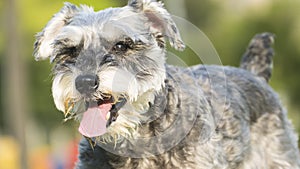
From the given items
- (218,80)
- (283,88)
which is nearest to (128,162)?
(218,80)

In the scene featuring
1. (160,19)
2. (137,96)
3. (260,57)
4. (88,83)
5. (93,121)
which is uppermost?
(160,19)

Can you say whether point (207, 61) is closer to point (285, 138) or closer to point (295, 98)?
point (285, 138)

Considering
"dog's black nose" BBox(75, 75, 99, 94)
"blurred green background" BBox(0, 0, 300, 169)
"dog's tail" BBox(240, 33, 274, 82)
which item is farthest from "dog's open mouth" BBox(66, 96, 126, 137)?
"blurred green background" BBox(0, 0, 300, 169)

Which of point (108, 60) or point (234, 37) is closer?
point (108, 60)

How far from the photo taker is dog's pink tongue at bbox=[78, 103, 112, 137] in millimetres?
7828

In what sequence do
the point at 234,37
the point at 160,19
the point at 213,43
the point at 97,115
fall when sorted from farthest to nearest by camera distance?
1. the point at 234,37
2. the point at 213,43
3. the point at 160,19
4. the point at 97,115

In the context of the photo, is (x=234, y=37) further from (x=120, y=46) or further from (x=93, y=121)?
(x=93, y=121)

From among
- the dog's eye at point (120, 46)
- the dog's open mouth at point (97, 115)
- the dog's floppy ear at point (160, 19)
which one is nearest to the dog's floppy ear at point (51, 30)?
the dog's floppy ear at point (160, 19)

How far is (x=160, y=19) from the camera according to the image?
333 inches

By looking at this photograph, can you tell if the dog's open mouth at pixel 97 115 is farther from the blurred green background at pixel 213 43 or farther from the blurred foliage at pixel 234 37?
the blurred foliage at pixel 234 37

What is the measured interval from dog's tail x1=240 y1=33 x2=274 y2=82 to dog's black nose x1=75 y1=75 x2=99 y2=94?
3.51 metres

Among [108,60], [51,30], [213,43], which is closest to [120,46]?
[108,60]

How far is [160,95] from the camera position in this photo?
8406 mm

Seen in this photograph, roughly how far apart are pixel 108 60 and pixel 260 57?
341 cm
